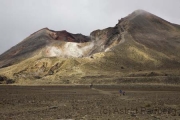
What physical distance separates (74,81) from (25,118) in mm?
77598

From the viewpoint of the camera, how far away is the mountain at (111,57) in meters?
99.5

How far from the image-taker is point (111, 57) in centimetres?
12112

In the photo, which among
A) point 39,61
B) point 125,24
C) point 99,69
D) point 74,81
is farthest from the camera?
point 125,24

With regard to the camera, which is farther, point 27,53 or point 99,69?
point 27,53

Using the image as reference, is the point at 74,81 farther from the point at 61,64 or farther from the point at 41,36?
the point at 41,36

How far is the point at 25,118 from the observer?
18797 millimetres

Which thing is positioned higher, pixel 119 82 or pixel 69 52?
pixel 69 52

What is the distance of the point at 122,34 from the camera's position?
148625mm

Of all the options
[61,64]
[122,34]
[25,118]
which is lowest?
[25,118]

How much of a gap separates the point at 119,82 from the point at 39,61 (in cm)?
5504

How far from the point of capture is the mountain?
326 ft

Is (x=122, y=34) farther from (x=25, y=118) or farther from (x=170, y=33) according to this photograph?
(x=25, y=118)

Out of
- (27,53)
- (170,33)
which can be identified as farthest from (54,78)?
(170,33)

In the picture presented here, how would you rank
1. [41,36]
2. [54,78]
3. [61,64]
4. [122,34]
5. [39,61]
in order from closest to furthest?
[54,78]
[61,64]
[39,61]
[122,34]
[41,36]
